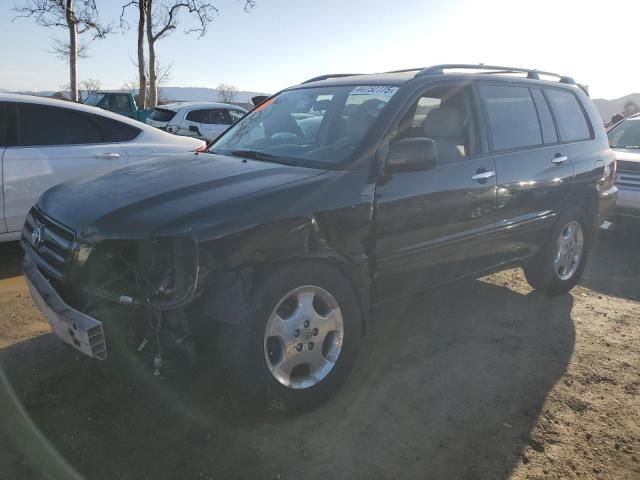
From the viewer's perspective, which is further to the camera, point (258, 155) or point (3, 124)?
point (3, 124)

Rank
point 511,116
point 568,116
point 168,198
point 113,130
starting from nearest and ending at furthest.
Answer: point 168,198, point 511,116, point 568,116, point 113,130

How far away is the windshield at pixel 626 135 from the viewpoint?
8.40m

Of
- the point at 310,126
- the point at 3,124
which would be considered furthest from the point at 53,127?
the point at 310,126

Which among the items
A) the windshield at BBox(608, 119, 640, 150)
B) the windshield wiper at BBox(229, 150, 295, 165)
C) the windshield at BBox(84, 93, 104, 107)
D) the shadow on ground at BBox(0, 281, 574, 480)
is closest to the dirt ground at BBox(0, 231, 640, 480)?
the shadow on ground at BBox(0, 281, 574, 480)

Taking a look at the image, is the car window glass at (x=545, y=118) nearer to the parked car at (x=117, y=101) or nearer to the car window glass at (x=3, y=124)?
the car window glass at (x=3, y=124)

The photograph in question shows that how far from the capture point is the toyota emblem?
9.74 feet

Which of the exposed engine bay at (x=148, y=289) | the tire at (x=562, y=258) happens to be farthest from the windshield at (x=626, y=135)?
the exposed engine bay at (x=148, y=289)

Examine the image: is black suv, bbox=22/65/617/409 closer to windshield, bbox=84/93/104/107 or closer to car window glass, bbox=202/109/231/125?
car window glass, bbox=202/109/231/125

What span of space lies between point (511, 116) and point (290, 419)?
2871 mm

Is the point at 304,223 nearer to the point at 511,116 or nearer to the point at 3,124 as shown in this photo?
the point at 511,116

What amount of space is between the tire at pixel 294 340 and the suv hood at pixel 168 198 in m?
0.38

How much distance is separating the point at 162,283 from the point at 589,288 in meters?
4.52

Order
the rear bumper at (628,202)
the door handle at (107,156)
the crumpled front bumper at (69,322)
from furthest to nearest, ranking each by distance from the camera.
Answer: the rear bumper at (628,202) → the door handle at (107,156) → the crumpled front bumper at (69,322)

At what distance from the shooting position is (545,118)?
15.1 ft
